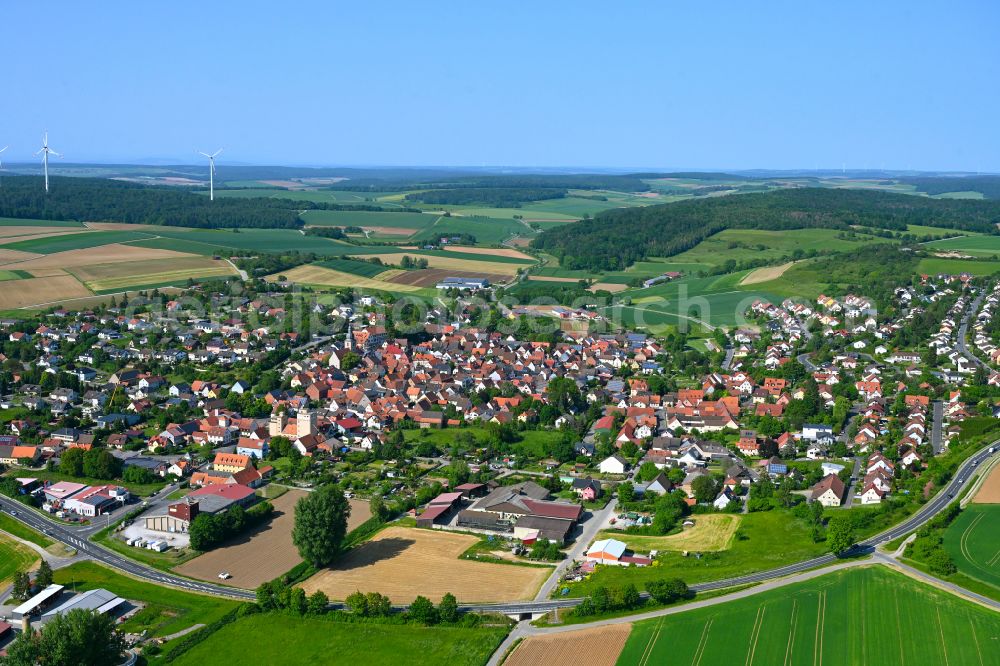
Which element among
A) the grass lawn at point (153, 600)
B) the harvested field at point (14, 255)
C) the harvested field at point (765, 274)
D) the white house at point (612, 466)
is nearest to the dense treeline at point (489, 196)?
the harvested field at point (765, 274)

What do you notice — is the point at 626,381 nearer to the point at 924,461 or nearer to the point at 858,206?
the point at 924,461

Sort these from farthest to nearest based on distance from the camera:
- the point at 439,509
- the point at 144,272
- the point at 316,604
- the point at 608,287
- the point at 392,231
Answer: the point at 392,231 < the point at 608,287 < the point at 144,272 < the point at 439,509 < the point at 316,604

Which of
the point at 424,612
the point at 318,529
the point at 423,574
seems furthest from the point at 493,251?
the point at 424,612

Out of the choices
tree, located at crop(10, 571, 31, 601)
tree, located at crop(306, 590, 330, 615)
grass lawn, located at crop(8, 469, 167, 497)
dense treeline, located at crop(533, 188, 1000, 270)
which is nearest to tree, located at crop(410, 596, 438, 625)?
tree, located at crop(306, 590, 330, 615)

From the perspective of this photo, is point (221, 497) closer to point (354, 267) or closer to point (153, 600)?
point (153, 600)

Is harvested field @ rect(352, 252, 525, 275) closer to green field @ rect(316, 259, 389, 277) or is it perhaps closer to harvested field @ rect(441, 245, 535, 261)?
green field @ rect(316, 259, 389, 277)

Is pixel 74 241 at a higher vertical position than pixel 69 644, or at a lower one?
higher

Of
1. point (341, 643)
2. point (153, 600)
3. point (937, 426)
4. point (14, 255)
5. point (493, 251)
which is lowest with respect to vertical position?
point (153, 600)

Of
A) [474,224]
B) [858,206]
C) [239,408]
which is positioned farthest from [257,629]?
[858,206]
